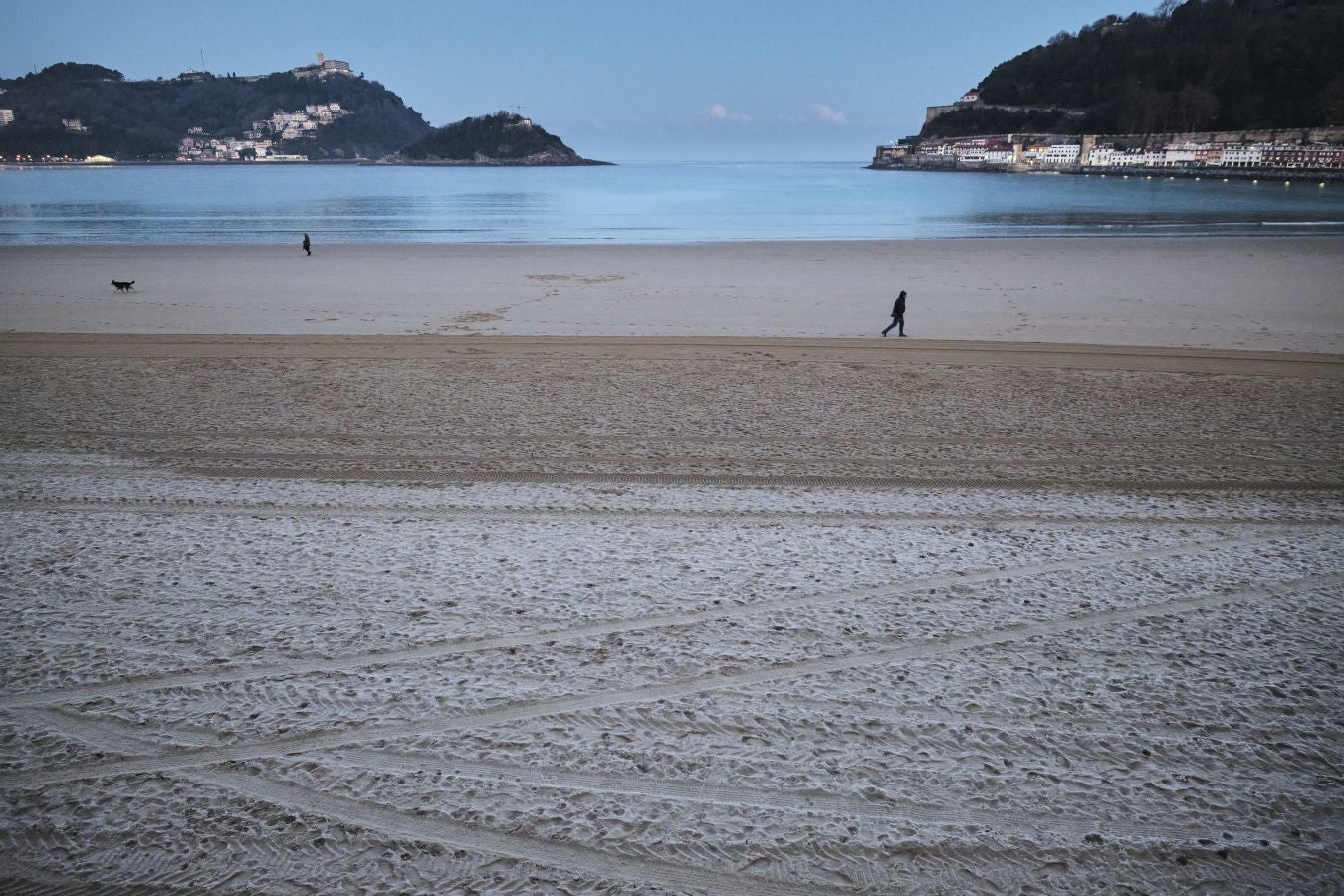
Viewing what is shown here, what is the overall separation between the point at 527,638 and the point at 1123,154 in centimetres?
15997

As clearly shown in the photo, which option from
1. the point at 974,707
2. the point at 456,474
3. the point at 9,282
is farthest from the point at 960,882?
the point at 9,282

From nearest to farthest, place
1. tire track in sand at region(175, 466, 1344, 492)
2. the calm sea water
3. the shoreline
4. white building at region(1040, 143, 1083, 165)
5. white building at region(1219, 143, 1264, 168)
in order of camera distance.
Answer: tire track in sand at region(175, 466, 1344, 492) < the shoreline < the calm sea water < white building at region(1219, 143, 1264, 168) < white building at region(1040, 143, 1083, 165)

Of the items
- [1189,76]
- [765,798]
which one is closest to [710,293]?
[765,798]

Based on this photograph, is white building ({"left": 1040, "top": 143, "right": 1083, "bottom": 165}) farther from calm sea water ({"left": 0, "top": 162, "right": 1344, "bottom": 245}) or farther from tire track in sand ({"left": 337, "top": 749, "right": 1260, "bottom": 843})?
tire track in sand ({"left": 337, "top": 749, "right": 1260, "bottom": 843})

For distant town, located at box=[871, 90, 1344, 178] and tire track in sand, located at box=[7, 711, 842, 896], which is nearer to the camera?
tire track in sand, located at box=[7, 711, 842, 896]

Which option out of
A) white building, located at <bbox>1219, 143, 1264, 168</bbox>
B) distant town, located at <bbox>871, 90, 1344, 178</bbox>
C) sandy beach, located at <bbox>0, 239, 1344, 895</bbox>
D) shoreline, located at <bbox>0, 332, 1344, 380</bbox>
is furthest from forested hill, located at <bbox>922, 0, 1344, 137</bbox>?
sandy beach, located at <bbox>0, 239, 1344, 895</bbox>

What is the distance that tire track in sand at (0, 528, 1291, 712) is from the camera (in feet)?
12.3

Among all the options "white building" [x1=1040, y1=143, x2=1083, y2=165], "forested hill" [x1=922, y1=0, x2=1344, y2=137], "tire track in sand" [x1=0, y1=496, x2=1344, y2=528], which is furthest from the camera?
"white building" [x1=1040, y1=143, x2=1083, y2=165]

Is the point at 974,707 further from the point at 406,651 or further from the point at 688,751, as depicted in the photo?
the point at 406,651

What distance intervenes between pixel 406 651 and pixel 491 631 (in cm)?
45

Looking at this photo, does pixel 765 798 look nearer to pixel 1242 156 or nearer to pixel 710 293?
pixel 710 293

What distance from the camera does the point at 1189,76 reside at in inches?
5802

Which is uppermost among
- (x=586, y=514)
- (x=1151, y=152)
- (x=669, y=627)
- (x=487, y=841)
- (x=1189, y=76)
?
(x=1189, y=76)

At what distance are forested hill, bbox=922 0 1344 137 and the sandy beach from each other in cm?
15177
